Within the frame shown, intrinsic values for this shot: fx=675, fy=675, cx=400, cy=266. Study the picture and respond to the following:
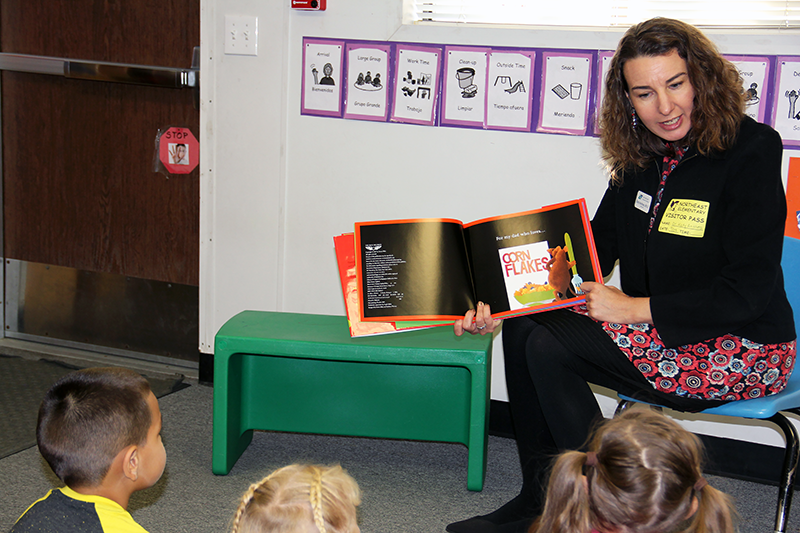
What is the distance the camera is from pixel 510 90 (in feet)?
6.77

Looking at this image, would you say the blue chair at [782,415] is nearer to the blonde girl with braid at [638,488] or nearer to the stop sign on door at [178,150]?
the blonde girl with braid at [638,488]

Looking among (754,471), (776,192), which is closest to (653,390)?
(776,192)

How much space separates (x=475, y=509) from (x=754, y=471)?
877mm

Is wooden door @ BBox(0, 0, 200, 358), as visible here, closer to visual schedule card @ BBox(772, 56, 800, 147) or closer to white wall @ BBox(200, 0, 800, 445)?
white wall @ BBox(200, 0, 800, 445)

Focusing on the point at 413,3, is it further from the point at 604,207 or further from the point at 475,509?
the point at 475,509

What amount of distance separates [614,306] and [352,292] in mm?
619

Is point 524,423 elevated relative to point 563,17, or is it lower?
lower

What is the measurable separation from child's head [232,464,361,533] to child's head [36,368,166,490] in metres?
0.32

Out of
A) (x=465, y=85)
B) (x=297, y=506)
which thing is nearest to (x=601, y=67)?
(x=465, y=85)

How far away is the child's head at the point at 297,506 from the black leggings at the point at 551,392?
25.0 inches

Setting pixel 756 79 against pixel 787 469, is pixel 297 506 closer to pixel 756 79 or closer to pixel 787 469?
pixel 787 469

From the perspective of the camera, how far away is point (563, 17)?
202cm

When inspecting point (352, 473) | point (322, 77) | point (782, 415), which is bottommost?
point (352, 473)

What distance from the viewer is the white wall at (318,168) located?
2.08 metres
